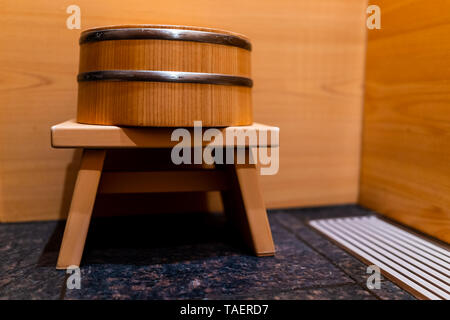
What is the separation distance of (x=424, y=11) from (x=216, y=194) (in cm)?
98

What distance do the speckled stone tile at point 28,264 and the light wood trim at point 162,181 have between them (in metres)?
0.26

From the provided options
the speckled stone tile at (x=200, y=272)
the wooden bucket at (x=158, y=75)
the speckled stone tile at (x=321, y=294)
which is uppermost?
the wooden bucket at (x=158, y=75)

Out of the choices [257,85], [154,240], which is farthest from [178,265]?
[257,85]

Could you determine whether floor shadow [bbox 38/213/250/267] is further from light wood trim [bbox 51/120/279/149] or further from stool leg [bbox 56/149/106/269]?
light wood trim [bbox 51/120/279/149]

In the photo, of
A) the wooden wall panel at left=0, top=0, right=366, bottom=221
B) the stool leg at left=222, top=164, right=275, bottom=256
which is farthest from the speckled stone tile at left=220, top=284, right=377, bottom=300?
the wooden wall panel at left=0, top=0, right=366, bottom=221

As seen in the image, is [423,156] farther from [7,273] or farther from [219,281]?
[7,273]

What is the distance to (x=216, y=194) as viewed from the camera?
5.32 feet

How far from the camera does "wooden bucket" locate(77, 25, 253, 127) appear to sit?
994 mm

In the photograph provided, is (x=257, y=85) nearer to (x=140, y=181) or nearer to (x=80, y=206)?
(x=140, y=181)

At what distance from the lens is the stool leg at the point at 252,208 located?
117cm

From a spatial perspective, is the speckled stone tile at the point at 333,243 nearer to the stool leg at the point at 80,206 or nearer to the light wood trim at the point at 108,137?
the light wood trim at the point at 108,137

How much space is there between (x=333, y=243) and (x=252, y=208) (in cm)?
33

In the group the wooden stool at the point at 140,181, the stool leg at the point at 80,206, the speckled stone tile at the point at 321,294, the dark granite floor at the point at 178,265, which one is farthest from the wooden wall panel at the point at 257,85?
the speckled stone tile at the point at 321,294

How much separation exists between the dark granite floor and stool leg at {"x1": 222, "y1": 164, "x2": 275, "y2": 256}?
0.04 m
